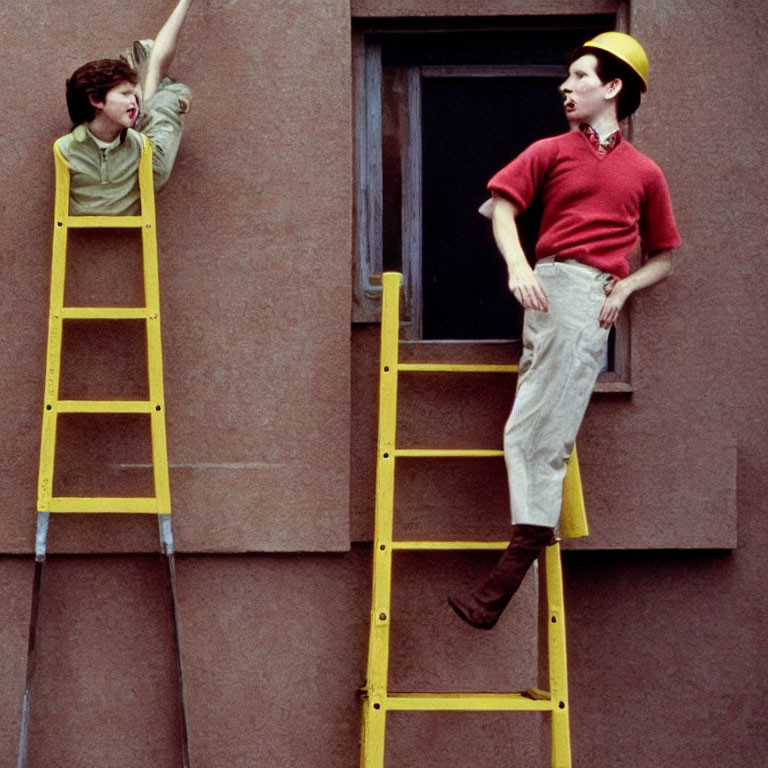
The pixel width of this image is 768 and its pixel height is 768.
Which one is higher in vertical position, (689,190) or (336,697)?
(689,190)

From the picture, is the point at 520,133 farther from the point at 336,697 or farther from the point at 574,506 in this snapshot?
the point at 336,697

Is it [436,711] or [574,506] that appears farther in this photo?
[436,711]

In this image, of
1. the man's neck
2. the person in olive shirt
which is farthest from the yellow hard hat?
the person in olive shirt

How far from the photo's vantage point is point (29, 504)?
4508 millimetres

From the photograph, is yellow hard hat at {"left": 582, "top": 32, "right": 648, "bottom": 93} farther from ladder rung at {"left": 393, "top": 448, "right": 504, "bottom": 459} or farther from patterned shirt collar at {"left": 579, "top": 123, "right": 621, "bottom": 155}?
ladder rung at {"left": 393, "top": 448, "right": 504, "bottom": 459}

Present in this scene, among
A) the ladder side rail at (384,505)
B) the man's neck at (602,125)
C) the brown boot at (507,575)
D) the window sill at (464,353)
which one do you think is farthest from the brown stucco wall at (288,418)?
the brown boot at (507,575)

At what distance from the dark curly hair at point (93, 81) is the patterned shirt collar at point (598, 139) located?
1.38 m

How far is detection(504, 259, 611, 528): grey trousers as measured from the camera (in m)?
4.16

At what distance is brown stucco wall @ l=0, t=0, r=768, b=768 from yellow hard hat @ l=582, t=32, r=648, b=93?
0.35 m

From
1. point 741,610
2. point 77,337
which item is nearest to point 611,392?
point 741,610

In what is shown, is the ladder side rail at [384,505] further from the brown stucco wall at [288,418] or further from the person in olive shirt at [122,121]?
the person in olive shirt at [122,121]

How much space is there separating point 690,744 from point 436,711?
89cm

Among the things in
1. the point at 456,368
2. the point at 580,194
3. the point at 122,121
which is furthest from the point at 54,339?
the point at 580,194

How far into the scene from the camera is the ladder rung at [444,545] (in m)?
4.31
